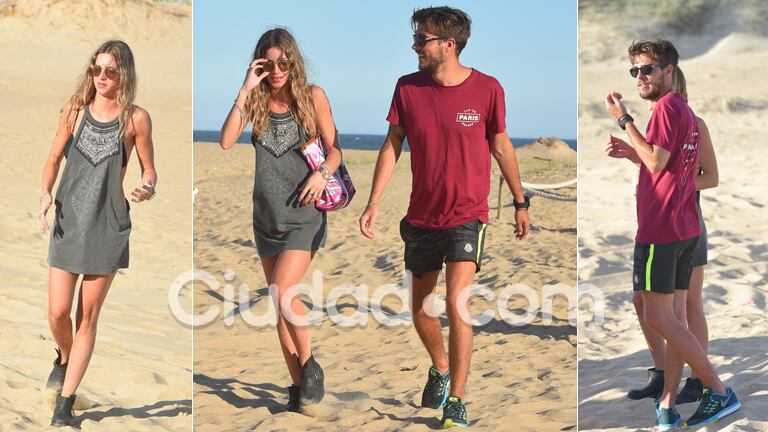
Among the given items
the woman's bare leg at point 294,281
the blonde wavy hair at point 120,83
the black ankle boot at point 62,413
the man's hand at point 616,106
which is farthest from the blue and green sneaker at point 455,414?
the blonde wavy hair at point 120,83

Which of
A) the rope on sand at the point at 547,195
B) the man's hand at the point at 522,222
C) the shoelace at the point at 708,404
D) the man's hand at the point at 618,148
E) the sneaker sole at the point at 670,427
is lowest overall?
the sneaker sole at the point at 670,427

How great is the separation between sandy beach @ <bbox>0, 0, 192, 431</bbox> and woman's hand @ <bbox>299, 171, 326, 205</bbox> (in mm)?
1284

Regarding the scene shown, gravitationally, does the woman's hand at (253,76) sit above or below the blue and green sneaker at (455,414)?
above

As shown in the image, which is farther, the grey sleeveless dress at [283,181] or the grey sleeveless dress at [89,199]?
the grey sleeveless dress at [283,181]

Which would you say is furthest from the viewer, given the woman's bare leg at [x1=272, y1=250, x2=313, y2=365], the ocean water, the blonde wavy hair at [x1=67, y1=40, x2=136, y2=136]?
the ocean water

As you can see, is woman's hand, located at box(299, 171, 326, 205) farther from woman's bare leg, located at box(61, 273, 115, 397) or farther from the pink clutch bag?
woman's bare leg, located at box(61, 273, 115, 397)

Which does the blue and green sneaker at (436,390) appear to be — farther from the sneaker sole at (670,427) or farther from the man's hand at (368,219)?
the sneaker sole at (670,427)

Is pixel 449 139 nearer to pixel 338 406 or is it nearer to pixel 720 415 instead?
Result: pixel 338 406

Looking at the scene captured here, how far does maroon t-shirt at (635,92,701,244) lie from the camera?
438cm

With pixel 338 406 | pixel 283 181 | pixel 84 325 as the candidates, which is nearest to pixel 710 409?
pixel 338 406

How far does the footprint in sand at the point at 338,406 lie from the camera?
16.0 feet

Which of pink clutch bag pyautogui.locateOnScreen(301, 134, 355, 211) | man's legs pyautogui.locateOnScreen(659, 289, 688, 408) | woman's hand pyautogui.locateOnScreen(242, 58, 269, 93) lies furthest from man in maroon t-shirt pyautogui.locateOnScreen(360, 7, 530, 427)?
man's legs pyautogui.locateOnScreen(659, 289, 688, 408)

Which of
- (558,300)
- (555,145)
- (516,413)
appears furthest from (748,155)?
(555,145)

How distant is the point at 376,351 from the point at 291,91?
257cm
